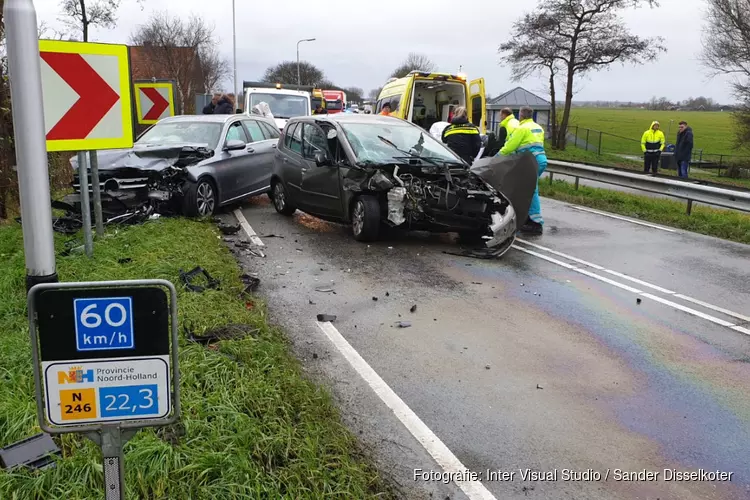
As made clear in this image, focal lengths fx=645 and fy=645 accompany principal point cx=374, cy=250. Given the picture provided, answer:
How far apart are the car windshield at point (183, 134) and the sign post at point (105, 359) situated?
362 inches

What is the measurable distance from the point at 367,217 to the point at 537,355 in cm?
408

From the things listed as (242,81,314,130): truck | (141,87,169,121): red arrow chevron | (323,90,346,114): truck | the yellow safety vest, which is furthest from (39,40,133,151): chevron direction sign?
(323,90,346,114): truck

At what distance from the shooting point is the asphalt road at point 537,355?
3.59 meters

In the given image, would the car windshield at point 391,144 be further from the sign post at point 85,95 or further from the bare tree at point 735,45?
the bare tree at point 735,45

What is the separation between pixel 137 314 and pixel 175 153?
333 inches

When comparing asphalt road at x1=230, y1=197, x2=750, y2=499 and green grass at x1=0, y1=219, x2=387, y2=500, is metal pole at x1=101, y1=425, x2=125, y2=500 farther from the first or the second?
asphalt road at x1=230, y1=197, x2=750, y2=499

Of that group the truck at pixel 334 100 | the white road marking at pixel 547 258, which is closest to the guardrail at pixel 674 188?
the white road marking at pixel 547 258

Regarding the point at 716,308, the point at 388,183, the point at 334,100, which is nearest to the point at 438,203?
the point at 388,183

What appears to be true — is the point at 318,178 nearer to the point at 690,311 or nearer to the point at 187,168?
the point at 187,168

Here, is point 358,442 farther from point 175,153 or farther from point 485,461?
point 175,153

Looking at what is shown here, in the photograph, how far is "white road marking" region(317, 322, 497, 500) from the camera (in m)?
3.30

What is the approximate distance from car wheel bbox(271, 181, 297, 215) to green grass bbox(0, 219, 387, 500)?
5731mm

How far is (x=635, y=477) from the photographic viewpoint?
3.44m

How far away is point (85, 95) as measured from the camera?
5.17 meters
